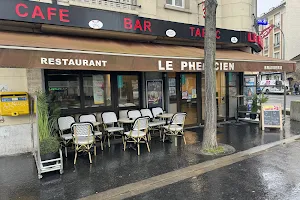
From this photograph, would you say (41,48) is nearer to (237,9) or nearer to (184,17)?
(184,17)

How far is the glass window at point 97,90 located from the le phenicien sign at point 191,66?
8.82ft

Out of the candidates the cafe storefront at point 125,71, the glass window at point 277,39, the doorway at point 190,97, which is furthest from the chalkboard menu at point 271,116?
the glass window at point 277,39

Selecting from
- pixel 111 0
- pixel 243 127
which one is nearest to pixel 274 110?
pixel 243 127

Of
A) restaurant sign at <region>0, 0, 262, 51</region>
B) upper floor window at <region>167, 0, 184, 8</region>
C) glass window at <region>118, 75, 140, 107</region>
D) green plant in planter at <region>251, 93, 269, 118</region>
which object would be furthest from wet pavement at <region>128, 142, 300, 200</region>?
upper floor window at <region>167, 0, 184, 8</region>

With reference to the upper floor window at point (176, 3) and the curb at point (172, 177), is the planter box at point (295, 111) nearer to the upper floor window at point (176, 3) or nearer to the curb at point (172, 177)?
the curb at point (172, 177)

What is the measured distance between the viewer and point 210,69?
5984 mm

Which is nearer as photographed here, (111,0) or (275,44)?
(111,0)

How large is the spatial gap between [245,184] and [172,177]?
4.42 feet

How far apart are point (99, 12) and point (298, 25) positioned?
38417 mm

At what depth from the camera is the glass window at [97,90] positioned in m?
7.35

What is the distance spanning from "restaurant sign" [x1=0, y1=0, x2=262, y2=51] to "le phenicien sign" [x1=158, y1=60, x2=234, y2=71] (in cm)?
180

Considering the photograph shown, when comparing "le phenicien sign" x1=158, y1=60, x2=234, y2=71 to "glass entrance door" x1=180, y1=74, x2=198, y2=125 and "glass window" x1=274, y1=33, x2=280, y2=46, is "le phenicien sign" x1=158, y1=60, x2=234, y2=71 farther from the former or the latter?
"glass window" x1=274, y1=33, x2=280, y2=46

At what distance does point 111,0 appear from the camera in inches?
290

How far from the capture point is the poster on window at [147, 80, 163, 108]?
8.47 metres
